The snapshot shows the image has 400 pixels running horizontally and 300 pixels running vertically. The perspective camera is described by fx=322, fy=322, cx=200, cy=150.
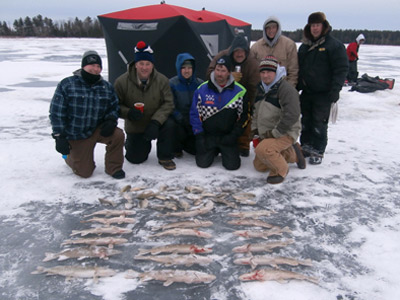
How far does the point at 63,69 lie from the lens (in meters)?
14.3

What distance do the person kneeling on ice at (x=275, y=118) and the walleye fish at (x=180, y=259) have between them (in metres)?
1.81

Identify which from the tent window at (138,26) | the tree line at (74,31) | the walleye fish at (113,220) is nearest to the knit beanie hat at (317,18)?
the walleye fish at (113,220)

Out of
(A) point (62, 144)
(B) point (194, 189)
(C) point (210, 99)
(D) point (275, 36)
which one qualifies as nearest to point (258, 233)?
(B) point (194, 189)

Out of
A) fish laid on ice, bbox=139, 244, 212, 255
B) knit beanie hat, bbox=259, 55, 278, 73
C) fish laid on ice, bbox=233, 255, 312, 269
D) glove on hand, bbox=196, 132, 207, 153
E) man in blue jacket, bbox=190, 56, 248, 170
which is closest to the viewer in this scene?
fish laid on ice, bbox=233, 255, 312, 269

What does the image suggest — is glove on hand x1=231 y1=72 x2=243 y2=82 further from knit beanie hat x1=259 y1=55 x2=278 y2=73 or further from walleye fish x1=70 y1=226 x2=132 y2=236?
walleye fish x1=70 y1=226 x2=132 y2=236

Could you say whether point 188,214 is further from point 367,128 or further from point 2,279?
point 367,128

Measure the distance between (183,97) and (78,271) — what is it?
2.97m

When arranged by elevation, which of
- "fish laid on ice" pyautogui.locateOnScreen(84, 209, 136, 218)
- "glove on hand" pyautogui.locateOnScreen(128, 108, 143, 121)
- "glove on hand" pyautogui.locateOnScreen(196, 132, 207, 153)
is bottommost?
"fish laid on ice" pyautogui.locateOnScreen(84, 209, 136, 218)

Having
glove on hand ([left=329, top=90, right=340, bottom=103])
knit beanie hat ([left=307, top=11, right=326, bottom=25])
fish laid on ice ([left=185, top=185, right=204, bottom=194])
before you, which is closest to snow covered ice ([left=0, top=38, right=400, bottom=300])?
fish laid on ice ([left=185, top=185, right=204, bottom=194])

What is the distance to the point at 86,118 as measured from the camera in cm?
407

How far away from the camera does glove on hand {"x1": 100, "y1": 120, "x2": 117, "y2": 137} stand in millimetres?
4113

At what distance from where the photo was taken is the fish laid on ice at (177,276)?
2.46 metres

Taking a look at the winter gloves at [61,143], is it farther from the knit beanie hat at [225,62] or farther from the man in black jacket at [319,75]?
the man in black jacket at [319,75]

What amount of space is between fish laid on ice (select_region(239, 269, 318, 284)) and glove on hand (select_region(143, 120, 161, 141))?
239cm
